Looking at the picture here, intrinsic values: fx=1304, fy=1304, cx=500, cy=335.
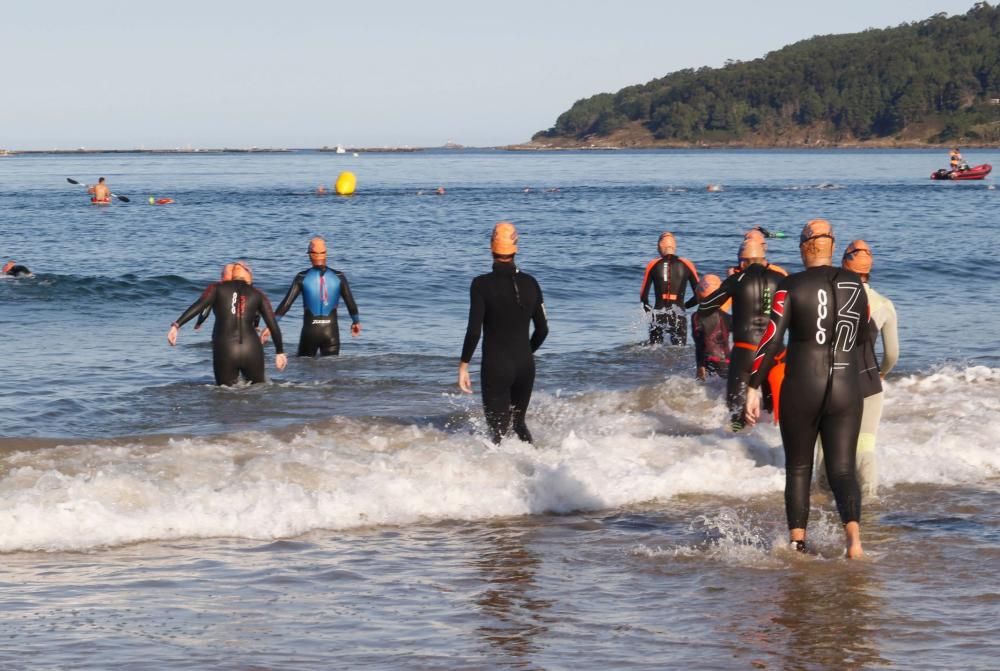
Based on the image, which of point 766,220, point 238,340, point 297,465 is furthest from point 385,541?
point 766,220

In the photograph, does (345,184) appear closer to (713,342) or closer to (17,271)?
(17,271)

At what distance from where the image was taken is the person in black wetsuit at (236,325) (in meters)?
13.4

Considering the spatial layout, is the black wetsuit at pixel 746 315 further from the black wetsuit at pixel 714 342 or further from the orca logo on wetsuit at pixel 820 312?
the orca logo on wetsuit at pixel 820 312

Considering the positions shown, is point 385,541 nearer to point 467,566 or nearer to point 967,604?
point 467,566

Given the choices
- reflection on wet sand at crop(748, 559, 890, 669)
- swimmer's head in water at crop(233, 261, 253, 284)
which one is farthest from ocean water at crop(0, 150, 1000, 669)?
swimmer's head in water at crop(233, 261, 253, 284)

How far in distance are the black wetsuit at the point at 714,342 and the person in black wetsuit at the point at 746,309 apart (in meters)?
1.64

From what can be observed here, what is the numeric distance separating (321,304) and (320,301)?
65 mm

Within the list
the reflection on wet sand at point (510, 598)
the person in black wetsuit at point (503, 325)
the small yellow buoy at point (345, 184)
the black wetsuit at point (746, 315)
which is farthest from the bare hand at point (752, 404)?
the small yellow buoy at point (345, 184)

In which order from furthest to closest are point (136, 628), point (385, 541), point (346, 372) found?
point (346, 372) < point (385, 541) < point (136, 628)

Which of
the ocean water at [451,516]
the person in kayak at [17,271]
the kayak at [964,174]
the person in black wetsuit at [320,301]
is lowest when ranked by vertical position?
the ocean water at [451,516]

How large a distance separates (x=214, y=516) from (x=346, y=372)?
22.5 ft

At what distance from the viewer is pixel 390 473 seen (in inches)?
393

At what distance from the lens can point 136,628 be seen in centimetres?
Result: 670

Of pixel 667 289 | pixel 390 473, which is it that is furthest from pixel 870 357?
pixel 667 289
